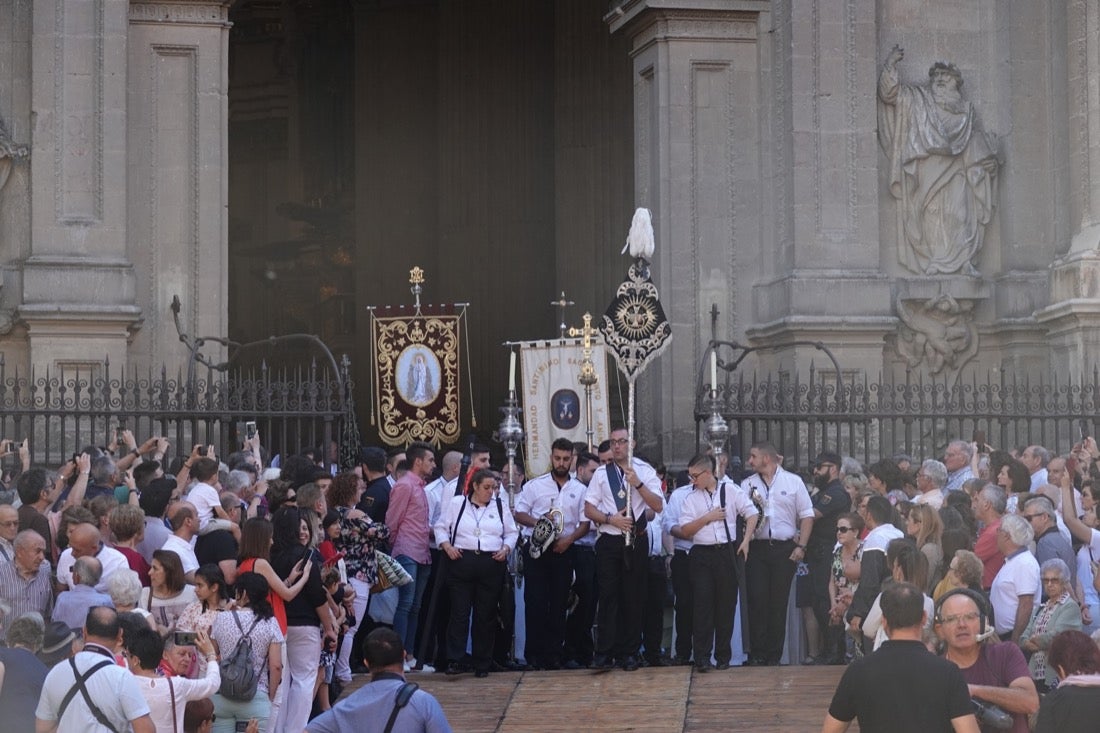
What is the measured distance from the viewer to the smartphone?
9562 mm

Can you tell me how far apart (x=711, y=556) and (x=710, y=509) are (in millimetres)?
361

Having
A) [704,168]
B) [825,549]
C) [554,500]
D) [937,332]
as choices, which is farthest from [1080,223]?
[554,500]

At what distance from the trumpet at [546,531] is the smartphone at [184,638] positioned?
5.19 meters

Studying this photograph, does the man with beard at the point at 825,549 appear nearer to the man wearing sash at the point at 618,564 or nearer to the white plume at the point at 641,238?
the man wearing sash at the point at 618,564

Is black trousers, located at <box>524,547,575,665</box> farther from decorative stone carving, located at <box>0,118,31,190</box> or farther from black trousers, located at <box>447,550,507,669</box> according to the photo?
decorative stone carving, located at <box>0,118,31,190</box>

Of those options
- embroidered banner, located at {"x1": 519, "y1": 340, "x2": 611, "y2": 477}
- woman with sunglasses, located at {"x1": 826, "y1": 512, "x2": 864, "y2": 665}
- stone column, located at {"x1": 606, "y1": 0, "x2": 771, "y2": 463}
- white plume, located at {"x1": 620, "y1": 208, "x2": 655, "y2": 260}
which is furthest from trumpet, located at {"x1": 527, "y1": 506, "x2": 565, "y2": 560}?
stone column, located at {"x1": 606, "y1": 0, "x2": 771, "y2": 463}

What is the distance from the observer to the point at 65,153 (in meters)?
20.2

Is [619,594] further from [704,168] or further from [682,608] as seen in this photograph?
[704,168]

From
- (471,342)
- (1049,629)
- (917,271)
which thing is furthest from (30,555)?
(471,342)

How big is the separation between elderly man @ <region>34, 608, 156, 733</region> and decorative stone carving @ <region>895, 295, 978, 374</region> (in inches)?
564

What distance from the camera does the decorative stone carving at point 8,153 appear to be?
20188mm

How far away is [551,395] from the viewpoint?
2089 cm

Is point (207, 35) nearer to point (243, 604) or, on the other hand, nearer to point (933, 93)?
point (933, 93)

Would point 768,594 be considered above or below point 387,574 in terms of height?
below
